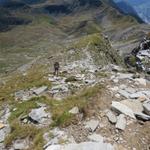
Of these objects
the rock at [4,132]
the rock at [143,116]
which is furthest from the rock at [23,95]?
the rock at [143,116]

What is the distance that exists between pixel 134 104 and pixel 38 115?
5142 mm

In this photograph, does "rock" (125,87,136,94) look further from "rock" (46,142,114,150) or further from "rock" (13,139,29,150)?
"rock" (13,139,29,150)

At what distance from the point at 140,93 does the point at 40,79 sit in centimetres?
983

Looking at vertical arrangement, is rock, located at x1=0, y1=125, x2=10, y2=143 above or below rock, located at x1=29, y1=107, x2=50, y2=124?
below

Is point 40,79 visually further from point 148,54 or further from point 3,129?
point 148,54

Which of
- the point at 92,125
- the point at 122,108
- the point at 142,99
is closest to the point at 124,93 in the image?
the point at 142,99

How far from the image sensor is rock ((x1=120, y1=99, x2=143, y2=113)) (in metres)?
18.8

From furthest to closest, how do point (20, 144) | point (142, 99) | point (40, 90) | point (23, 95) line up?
1. point (23, 95)
2. point (40, 90)
3. point (142, 99)
4. point (20, 144)

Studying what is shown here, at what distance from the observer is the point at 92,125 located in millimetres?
17281

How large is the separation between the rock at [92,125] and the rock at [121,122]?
3.26 ft

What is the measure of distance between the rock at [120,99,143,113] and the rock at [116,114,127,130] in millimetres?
1037

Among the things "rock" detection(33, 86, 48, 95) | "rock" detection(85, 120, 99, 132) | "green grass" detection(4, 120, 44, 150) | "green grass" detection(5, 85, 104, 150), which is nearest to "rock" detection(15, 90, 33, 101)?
"rock" detection(33, 86, 48, 95)

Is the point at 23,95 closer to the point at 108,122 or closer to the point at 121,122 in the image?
the point at 108,122

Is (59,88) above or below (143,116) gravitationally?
below
